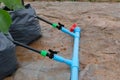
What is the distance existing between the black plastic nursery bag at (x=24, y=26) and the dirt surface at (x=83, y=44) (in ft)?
0.37

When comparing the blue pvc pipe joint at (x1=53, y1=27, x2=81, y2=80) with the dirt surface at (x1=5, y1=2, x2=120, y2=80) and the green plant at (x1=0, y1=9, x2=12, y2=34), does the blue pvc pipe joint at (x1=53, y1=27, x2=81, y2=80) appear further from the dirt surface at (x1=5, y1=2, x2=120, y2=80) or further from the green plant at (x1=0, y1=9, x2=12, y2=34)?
the green plant at (x1=0, y1=9, x2=12, y2=34)

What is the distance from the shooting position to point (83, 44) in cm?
272

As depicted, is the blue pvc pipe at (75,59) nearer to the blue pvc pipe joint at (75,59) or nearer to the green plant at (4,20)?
the blue pvc pipe joint at (75,59)

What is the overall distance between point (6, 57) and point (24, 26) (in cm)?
60

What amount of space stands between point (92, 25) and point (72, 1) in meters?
1.30

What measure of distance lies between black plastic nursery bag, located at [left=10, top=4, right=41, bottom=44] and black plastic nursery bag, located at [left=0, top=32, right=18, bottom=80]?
0.42 m

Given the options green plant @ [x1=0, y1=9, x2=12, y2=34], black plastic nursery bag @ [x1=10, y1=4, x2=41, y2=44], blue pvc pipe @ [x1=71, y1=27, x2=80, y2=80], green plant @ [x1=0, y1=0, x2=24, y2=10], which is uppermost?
green plant @ [x1=0, y1=0, x2=24, y2=10]

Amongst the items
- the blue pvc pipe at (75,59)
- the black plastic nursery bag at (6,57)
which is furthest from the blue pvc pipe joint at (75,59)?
the black plastic nursery bag at (6,57)

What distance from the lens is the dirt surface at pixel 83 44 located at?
2.16 m

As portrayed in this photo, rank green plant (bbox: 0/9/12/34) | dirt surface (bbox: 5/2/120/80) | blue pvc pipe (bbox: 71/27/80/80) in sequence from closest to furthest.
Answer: green plant (bbox: 0/9/12/34) < blue pvc pipe (bbox: 71/27/80/80) < dirt surface (bbox: 5/2/120/80)

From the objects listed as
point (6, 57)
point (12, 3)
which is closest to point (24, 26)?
point (6, 57)

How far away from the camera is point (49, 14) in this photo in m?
3.60

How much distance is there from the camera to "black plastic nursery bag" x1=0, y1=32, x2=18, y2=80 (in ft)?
6.59

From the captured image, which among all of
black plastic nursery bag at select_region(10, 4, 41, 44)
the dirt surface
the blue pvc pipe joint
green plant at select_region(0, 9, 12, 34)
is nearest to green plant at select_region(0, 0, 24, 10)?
green plant at select_region(0, 9, 12, 34)
